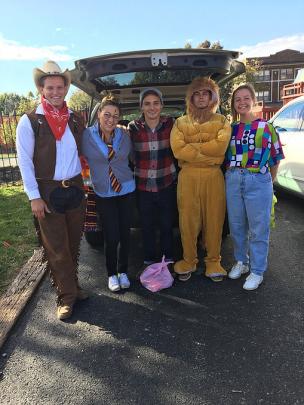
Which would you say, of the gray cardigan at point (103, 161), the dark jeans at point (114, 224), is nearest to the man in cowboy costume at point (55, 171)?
the gray cardigan at point (103, 161)

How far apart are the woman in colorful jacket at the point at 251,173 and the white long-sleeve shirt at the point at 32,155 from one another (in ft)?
4.57

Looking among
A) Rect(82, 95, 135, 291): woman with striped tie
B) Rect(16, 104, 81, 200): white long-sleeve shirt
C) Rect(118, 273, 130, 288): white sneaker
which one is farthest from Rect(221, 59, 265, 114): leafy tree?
Rect(118, 273, 130, 288): white sneaker

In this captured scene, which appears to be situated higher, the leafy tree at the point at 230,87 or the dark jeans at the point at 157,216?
the leafy tree at the point at 230,87

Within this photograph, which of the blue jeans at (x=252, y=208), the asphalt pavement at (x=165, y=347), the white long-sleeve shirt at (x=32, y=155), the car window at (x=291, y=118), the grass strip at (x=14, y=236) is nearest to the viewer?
A: the asphalt pavement at (x=165, y=347)

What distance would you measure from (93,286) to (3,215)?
3.35 m

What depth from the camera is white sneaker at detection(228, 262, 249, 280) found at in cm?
385

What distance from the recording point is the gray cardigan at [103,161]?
3359 mm

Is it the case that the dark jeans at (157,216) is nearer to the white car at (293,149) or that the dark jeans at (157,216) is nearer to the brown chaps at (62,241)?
Answer: the brown chaps at (62,241)

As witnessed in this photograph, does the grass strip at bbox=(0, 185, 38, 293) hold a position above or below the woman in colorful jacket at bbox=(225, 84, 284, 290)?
below

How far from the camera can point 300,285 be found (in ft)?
12.0

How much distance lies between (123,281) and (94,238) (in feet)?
3.48

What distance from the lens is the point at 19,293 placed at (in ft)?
12.2

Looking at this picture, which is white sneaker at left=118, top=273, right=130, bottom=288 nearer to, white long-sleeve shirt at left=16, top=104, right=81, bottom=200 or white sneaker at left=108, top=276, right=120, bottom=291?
white sneaker at left=108, top=276, right=120, bottom=291

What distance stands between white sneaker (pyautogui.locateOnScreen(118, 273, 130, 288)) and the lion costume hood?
1.62 meters
